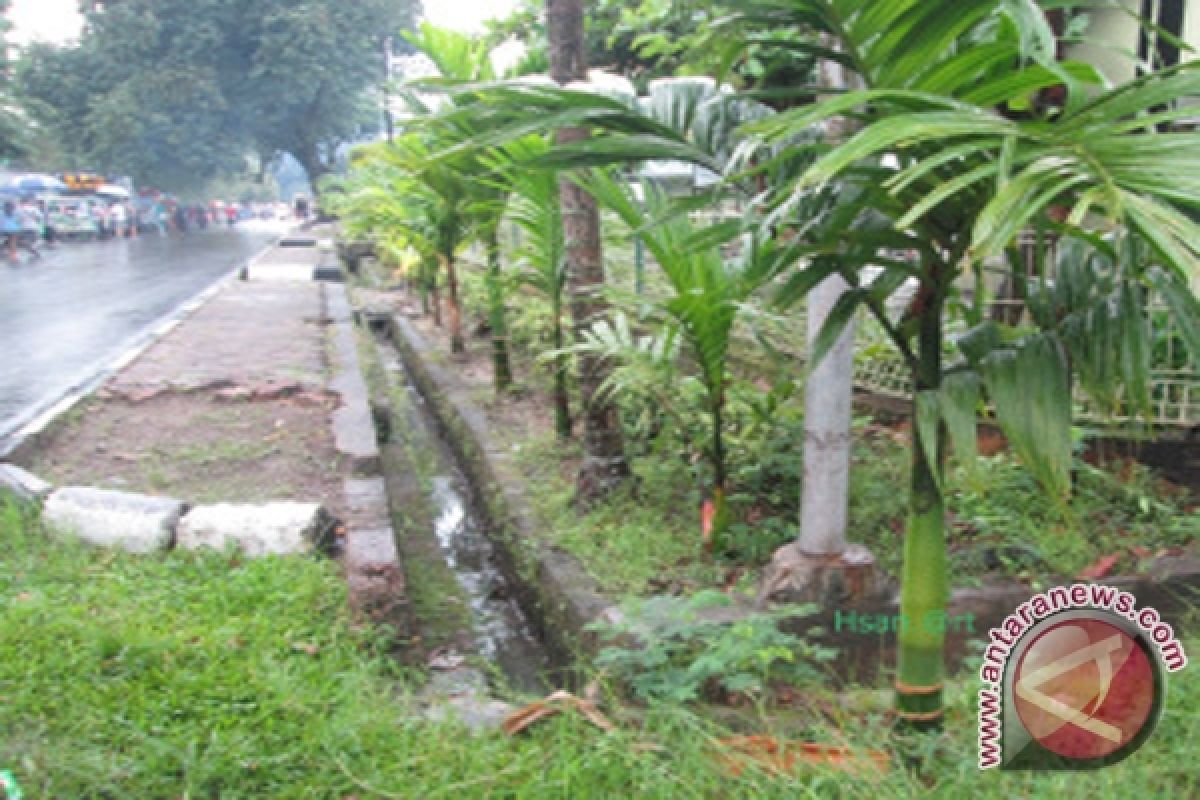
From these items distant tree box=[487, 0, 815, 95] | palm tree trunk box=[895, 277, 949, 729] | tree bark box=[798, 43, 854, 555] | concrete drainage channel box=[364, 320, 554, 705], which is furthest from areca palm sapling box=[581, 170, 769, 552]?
palm tree trunk box=[895, 277, 949, 729]

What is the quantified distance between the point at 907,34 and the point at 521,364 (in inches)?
270

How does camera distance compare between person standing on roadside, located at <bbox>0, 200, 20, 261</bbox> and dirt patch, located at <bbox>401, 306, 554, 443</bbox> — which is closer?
dirt patch, located at <bbox>401, 306, 554, 443</bbox>

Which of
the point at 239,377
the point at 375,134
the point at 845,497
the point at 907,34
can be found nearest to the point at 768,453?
the point at 845,497

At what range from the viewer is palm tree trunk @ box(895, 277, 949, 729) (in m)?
2.16

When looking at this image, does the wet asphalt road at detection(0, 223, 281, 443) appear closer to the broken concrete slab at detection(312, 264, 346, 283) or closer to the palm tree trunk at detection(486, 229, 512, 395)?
the broken concrete slab at detection(312, 264, 346, 283)

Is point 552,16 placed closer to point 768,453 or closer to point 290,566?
point 768,453

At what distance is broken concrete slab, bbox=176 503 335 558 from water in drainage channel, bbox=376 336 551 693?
0.68 metres

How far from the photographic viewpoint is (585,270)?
4938 millimetres

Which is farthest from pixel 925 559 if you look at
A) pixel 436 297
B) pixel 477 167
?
pixel 436 297

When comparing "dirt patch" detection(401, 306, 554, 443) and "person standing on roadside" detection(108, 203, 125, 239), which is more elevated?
"person standing on roadside" detection(108, 203, 125, 239)

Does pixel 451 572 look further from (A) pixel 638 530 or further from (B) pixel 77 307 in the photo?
(B) pixel 77 307

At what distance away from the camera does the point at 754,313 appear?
11.6 feet

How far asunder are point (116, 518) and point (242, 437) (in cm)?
180

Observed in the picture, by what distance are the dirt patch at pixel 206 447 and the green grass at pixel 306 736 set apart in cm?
144
